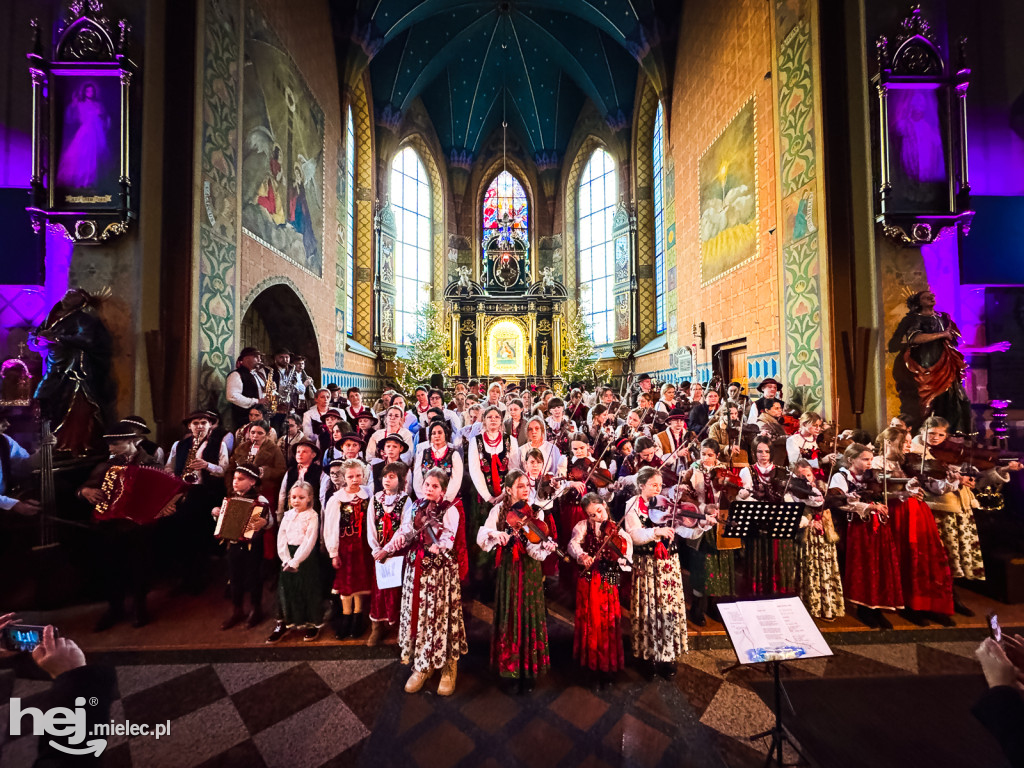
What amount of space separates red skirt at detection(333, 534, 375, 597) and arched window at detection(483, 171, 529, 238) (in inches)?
669

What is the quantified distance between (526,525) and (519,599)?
19.5 inches

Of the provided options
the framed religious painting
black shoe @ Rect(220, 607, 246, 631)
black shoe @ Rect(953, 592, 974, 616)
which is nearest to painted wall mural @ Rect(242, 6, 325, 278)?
the framed religious painting

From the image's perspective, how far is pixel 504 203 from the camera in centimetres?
1877

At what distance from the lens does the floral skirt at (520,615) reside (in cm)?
287

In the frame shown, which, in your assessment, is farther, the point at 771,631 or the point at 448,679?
the point at 448,679

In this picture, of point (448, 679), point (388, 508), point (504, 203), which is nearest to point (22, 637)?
point (388, 508)

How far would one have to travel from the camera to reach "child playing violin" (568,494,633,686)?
2.88 m

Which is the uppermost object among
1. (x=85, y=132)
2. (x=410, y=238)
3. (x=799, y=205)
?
(x=410, y=238)

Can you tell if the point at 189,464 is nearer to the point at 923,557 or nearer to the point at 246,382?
the point at 246,382

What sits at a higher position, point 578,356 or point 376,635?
point 578,356

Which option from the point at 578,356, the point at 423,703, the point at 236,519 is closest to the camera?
the point at 423,703

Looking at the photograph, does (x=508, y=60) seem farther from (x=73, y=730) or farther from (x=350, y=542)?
(x=73, y=730)

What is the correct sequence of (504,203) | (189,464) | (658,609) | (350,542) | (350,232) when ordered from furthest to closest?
(504,203) → (350,232) → (189,464) → (350,542) → (658,609)

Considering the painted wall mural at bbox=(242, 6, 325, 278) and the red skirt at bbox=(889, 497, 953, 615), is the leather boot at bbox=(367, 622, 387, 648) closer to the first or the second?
the red skirt at bbox=(889, 497, 953, 615)
